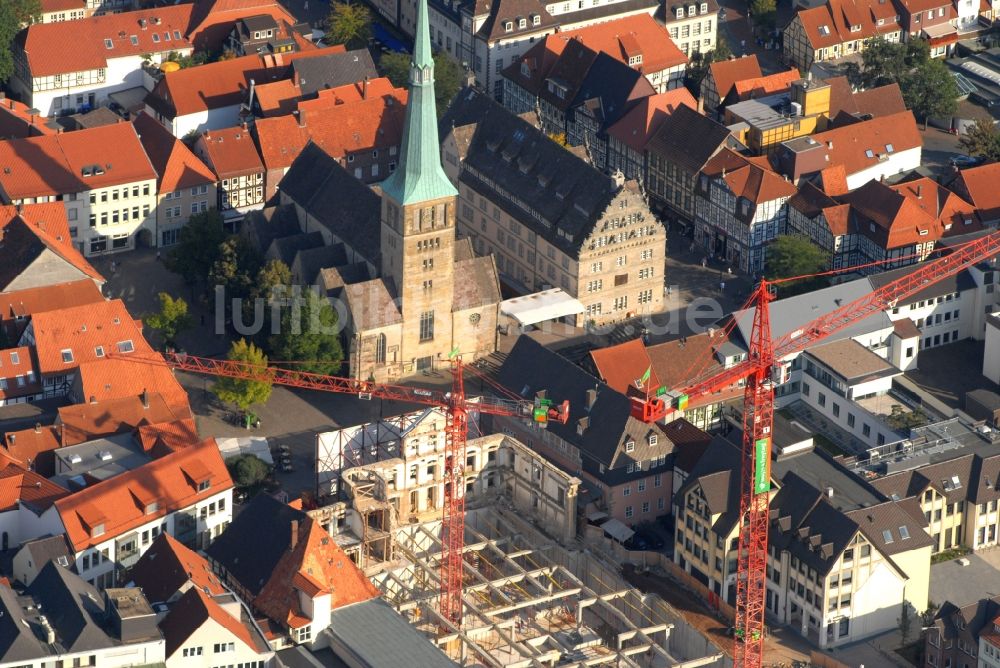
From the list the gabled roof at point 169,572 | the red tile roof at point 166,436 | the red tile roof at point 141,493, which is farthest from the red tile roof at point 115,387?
the gabled roof at point 169,572

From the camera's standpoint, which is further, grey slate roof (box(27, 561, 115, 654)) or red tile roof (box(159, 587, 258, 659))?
red tile roof (box(159, 587, 258, 659))

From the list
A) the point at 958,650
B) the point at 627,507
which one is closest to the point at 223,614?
the point at 627,507

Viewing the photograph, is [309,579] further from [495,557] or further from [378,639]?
[495,557]

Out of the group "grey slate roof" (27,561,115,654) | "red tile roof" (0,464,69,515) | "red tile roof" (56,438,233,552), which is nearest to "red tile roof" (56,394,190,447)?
"red tile roof" (0,464,69,515)

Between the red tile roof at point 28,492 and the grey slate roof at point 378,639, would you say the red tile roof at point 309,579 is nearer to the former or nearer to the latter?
the grey slate roof at point 378,639

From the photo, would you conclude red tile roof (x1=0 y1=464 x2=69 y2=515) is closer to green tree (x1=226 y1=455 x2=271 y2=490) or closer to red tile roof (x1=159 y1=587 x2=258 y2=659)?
green tree (x1=226 y1=455 x2=271 y2=490)

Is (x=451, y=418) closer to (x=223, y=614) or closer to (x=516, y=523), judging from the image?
(x=516, y=523)

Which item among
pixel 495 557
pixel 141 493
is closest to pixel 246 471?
pixel 141 493
